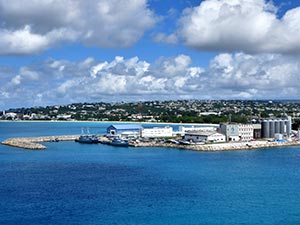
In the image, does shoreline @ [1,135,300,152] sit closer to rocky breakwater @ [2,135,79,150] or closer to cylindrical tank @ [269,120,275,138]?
rocky breakwater @ [2,135,79,150]

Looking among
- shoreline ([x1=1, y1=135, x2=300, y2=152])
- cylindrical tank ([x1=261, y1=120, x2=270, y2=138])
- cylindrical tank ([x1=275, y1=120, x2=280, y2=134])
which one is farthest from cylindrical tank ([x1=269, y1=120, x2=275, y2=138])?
shoreline ([x1=1, y1=135, x2=300, y2=152])

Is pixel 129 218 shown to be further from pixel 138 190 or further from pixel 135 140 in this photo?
pixel 135 140

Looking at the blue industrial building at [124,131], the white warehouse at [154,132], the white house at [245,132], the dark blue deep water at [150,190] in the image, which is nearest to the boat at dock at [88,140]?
the blue industrial building at [124,131]

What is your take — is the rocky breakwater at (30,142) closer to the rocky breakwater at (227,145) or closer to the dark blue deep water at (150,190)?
the dark blue deep water at (150,190)

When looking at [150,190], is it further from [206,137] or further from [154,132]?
[154,132]

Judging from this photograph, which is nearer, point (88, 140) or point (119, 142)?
point (119, 142)

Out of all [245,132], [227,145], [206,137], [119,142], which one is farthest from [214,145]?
[119,142]

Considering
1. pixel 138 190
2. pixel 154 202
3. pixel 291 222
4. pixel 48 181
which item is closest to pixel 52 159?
pixel 48 181
